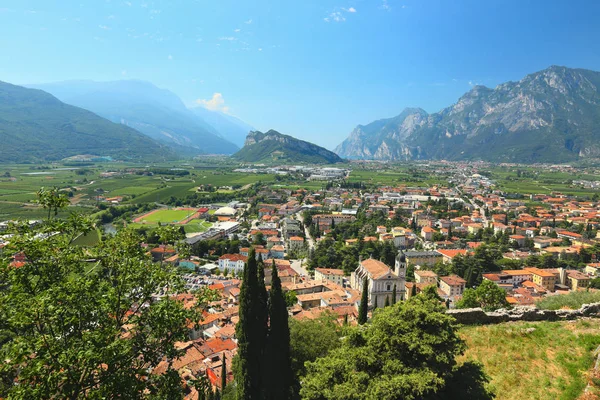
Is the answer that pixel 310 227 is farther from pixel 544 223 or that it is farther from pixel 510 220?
pixel 544 223

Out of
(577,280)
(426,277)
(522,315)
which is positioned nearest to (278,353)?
(522,315)

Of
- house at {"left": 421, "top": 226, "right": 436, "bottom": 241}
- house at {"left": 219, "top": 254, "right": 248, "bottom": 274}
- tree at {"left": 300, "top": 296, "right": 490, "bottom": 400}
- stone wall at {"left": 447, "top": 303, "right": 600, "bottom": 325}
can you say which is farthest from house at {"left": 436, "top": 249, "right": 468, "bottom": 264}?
tree at {"left": 300, "top": 296, "right": 490, "bottom": 400}

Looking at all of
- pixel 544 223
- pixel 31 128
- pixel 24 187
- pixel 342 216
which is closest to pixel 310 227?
pixel 342 216

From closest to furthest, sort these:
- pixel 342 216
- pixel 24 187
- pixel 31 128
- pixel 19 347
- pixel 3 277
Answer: pixel 19 347, pixel 3 277, pixel 342 216, pixel 24 187, pixel 31 128

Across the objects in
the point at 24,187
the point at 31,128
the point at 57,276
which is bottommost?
the point at 24,187

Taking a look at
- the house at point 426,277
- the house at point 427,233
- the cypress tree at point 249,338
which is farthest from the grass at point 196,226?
the cypress tree at point 249,338

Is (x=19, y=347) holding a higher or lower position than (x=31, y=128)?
lower

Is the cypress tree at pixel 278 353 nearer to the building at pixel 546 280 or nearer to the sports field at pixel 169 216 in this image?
the building at pixel 546 280

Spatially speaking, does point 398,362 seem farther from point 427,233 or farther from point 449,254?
point 427,233

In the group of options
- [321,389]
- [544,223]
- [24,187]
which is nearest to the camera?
[321,389]
